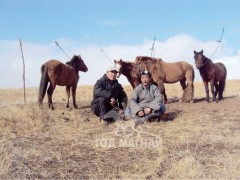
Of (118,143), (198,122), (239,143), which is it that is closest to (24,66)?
(198,122)

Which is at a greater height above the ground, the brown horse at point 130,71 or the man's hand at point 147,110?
A: the brown horse at point 130,71

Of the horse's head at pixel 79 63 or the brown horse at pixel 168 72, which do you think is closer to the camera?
the brown horse at pixel 168 72

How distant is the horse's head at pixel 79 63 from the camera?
43.0ft

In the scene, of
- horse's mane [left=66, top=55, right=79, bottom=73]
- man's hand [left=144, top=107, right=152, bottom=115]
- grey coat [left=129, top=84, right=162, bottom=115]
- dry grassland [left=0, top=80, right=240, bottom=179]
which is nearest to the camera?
dry grassland [left=0, top=80, right=240, bottom=179]

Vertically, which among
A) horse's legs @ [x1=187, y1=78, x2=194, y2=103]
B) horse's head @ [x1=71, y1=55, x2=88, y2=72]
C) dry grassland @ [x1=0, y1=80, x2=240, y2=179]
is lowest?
dry grassland @ [x1=0, y1=80, x2=240, y2=179]

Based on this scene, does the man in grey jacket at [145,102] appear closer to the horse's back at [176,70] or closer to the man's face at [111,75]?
the man's face at [111,75]

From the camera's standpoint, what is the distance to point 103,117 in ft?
24.7

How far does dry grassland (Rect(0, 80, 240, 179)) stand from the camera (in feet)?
13.1

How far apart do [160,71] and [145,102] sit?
516 centimetres

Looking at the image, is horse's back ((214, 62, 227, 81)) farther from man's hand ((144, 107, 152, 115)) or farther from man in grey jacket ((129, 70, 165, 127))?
man's hand ((144, 107, 152, 115))

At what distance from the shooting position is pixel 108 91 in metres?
7.60

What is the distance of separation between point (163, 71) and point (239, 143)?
7357mm

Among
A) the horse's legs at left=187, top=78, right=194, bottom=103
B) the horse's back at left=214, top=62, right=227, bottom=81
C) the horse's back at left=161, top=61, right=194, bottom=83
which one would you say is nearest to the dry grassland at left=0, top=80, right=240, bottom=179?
the horse's legs at left=187, top=78, right=194, bottom=103

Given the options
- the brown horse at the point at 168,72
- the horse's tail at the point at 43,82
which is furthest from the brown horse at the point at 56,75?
the brown horse at the point at 168,72
